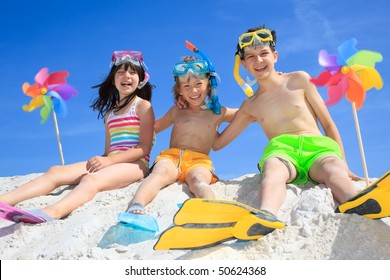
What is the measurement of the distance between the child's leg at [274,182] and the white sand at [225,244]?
5.8 inches

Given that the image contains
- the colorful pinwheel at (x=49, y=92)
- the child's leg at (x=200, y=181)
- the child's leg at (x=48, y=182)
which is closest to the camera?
the child's leg at (x=200, y=181)

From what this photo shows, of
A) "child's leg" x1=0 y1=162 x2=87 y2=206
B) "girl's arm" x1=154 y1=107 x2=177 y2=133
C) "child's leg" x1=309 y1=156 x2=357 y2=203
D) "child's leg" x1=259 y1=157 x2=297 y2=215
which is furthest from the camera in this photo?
"girl's arm" x1=154 y1=107 x2=177 y2=133

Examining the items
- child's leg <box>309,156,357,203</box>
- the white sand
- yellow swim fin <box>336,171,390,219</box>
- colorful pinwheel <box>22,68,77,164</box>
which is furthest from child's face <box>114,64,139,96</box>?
yellow swim fin <box>336,171,390,219</box>

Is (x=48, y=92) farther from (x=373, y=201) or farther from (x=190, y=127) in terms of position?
(x=373, y=201)

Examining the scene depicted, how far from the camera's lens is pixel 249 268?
96.5 inches

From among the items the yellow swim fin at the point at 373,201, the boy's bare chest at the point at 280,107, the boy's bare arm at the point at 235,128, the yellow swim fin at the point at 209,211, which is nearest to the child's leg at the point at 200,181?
the boy's bare arm at the point at 235,128

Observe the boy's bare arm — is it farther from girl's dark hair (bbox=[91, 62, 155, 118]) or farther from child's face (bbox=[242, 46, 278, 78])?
girl's dark hair (bbox=[91, 62, 155, 118])

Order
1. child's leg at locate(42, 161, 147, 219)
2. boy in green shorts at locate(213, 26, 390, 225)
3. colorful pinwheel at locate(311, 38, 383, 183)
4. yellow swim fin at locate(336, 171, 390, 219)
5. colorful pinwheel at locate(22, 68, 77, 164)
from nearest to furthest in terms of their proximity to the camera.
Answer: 1. yellow swim fin at locate(336, 171, 390, 219)
2. boy in green shorts at locate(213, 26, 390, 225)
3. child's leg at locate(42, 161, 147, 219)
4. colorful pinwheel at locate(311, 38, 383, 183)
5. colorful pinwheel at locate(22, 68, 77, 164)

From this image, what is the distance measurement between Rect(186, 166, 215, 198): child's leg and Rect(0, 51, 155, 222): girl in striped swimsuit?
0.59m

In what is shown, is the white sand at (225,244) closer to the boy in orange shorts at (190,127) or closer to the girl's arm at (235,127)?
the boy in orange shorts at (190,127)

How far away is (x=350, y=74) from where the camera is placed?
177 inches

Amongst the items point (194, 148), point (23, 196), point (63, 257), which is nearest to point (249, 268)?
point (63, 257)

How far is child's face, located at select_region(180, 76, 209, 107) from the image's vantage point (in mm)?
4703

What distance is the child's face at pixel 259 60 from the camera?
435 cm
